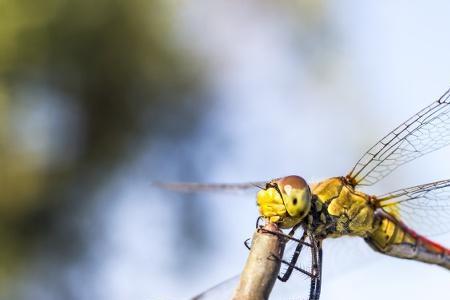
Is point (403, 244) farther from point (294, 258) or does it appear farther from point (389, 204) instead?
point (294, 258)

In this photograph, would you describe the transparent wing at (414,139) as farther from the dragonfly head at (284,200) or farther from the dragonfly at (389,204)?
the dragonfly head at (284,200)

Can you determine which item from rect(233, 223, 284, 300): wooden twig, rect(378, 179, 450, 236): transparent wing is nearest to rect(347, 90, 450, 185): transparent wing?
rect(378, 179, 450, 236): transparent wing

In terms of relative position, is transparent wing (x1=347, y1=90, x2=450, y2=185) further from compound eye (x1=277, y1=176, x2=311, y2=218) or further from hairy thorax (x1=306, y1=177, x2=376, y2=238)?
compound eye (x1=277, y1=176, x2=311, y2=218)

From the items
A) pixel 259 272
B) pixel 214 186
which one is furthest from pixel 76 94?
pixel 259 272

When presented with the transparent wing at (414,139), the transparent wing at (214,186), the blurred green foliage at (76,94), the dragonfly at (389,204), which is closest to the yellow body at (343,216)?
the dragonfly at (389,204)

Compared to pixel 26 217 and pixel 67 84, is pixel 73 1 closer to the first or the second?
pixel 67 84

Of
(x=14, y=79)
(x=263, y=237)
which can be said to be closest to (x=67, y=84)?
(x=14, y=79)
